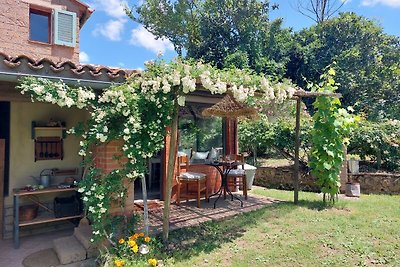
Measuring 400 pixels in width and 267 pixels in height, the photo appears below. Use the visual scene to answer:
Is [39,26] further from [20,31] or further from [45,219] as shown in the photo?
[45,219]

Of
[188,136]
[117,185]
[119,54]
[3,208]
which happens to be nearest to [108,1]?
[119,54]

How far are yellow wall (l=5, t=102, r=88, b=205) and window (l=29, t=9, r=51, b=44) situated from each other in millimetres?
5215

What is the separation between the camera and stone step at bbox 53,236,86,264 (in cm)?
460

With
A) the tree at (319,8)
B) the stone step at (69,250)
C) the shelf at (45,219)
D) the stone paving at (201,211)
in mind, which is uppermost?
the tree at (319,8)

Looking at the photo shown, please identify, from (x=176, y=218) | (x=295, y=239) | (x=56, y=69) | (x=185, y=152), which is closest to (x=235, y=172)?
(x=185, y=152)

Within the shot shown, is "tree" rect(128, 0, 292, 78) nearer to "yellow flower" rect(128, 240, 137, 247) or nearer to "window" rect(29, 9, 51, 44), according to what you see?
"window" rect(29, 9, 51, 44)

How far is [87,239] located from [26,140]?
2.67 m

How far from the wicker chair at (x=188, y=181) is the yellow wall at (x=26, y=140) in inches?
104

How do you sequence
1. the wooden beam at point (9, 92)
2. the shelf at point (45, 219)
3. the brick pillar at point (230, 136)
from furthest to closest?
the brick pillar at point (230, 136) < the shelf at point (45, 219) < the wooden beam at point (9, 92)

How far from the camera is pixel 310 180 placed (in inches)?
388

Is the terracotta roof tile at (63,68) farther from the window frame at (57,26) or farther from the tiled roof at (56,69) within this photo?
the window frame at (57,26)

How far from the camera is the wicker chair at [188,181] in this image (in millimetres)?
→ 6938

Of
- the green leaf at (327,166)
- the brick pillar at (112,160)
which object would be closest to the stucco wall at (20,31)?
the brick pillar at (112,160)

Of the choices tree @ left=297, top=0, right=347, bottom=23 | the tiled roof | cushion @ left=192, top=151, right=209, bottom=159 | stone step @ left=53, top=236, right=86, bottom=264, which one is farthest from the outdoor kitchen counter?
tree @ left=297, top=0, right=347, bottom=23
